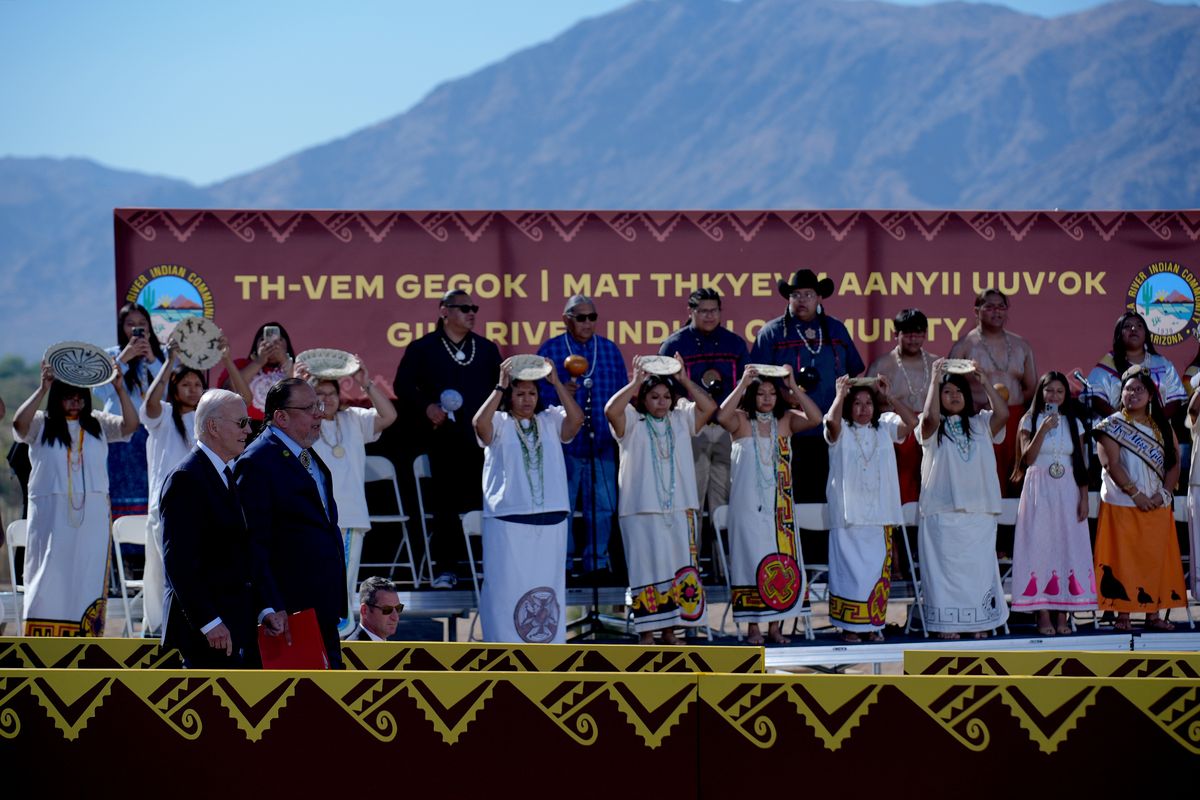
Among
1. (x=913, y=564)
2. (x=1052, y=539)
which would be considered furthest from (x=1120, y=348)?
(x=913, y=564)

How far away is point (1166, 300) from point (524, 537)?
506 centimetres

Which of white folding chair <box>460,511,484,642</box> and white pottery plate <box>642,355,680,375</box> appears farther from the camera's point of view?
white folding chair <box>460,511,484,642</box>

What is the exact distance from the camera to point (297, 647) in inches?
211

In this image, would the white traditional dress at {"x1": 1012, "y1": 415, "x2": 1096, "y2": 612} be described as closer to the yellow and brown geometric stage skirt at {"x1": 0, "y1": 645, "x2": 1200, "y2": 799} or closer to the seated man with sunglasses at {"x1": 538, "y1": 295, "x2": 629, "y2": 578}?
the seated man with sunglasses at {"x1": 538, "y1": 295, "x2": 629, "y2": 578}

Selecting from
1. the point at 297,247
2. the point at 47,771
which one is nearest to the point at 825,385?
the point at 297,247

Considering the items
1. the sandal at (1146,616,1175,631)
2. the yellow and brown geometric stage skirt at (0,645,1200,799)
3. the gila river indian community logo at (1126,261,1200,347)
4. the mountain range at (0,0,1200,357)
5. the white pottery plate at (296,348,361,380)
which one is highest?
the mountain range at (0,0,1200,357)

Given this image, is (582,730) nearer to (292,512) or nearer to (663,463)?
(292,512)

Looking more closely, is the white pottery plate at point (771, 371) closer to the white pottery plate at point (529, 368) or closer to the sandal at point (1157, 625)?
the white pottery plate at point (529, 368)

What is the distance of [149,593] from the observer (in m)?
8.56

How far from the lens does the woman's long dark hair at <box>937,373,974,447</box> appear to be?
899 centimetres

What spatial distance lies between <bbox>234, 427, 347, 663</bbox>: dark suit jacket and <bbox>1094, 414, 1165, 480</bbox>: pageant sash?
5.28 m

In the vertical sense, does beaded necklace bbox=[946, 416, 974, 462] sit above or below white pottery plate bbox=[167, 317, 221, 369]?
below

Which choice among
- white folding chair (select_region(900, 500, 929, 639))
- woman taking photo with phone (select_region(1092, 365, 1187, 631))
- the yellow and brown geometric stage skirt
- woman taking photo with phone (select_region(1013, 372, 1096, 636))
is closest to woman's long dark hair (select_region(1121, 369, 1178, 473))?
woman taking photo with phone (select_region(1092, 365, 1187, 631))

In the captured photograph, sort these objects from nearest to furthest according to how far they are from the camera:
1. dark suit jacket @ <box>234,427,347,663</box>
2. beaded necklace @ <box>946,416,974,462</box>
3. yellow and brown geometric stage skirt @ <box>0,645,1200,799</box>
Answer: yellow and brown geometric stage skirt @ <box>0,645,1200,799</box> < dark suit jacket @ <box>234,427,347,663</box> < beaded necklace @ <box>946,416,974,462</box>
